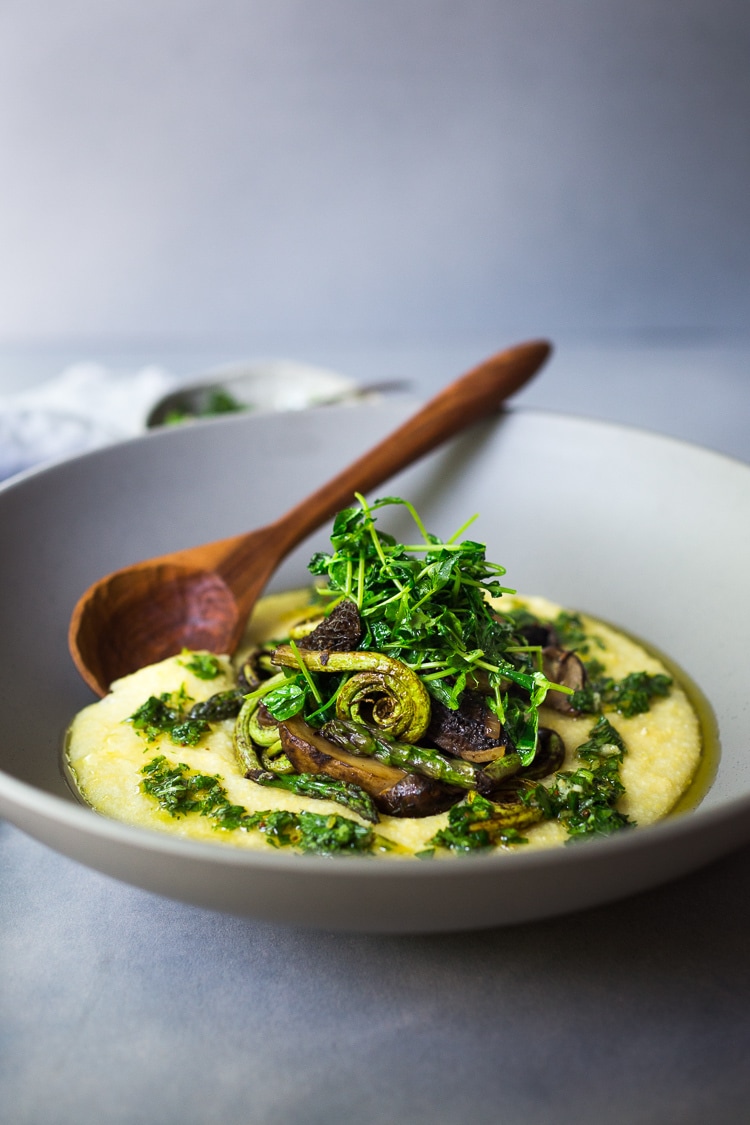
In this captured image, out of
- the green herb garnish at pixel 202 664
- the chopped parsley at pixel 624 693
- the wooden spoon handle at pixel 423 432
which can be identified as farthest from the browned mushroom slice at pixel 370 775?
the wooden spoon handle at pixel 423 432

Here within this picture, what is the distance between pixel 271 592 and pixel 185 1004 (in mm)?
1792

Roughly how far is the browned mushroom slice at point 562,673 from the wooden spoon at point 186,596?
3.22ft

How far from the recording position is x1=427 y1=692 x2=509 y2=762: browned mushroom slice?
2.64 meters

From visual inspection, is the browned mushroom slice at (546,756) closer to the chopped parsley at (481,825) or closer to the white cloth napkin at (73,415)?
the chopped parsley at (481,825)

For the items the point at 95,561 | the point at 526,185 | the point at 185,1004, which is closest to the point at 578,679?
the point at 185,1004

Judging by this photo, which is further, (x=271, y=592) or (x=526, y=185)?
(x=526, y=185)

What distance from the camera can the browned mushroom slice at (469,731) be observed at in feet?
8.65

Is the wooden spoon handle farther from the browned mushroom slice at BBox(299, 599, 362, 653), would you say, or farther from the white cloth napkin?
the white cloth napkin

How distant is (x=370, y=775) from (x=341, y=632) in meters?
0.41

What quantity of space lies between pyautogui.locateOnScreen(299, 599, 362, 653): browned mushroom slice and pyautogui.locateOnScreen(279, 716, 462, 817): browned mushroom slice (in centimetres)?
22

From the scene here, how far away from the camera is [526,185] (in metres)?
7.29

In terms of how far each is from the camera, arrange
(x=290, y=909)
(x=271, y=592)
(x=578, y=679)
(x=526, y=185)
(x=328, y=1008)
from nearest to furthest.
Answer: (x=290, y=909), (x=328, y=1008), (x=578, y=679), (x=271, y=592), (x=526, y=185)

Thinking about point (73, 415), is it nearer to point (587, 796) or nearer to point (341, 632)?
point (341, 632)

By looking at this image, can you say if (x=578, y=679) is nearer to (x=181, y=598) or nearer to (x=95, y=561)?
(x=181, y=598)
